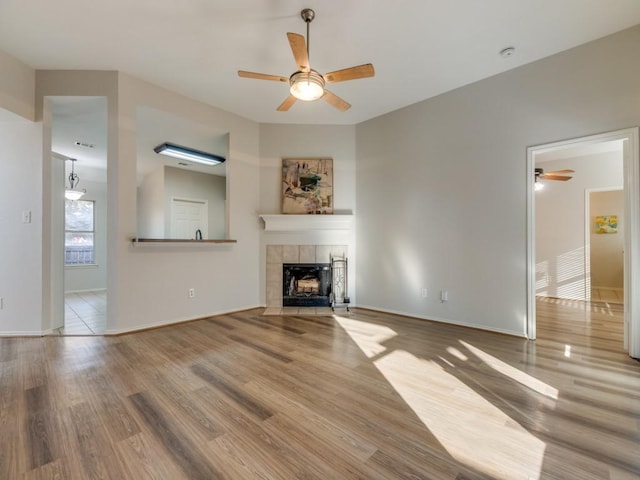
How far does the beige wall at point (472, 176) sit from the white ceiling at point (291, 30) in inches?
11.1

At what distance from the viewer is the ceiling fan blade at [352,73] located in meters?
2.21

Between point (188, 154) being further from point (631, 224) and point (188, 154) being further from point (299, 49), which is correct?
point (631, 224)

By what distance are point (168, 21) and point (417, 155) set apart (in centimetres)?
316

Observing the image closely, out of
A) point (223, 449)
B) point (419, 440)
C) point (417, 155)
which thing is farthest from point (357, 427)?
point (417, 155)

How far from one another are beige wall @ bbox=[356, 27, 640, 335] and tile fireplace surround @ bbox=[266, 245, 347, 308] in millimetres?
583

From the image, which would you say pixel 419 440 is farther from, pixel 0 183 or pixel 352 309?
pixel 0 183

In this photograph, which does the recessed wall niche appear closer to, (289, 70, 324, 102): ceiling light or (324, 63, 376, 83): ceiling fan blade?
(289, 70, 324, 102): ceiling light

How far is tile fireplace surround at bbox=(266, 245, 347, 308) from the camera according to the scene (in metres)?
4.38

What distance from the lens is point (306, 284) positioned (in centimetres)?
446

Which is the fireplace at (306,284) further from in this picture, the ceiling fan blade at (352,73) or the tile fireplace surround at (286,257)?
the ceiling fan blade at (352,73)

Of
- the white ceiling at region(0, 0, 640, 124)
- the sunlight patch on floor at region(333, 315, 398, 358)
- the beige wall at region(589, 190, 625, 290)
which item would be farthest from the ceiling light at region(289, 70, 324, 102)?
the beige wall at region(589, 190, 625, 290)

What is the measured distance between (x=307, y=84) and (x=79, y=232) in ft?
23.4

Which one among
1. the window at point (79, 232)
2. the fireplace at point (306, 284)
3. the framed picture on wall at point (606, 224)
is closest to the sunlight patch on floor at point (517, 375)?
the fireplace at point (306, 284)

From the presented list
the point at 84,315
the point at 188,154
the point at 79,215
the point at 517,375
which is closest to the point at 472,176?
the point at 517,375
